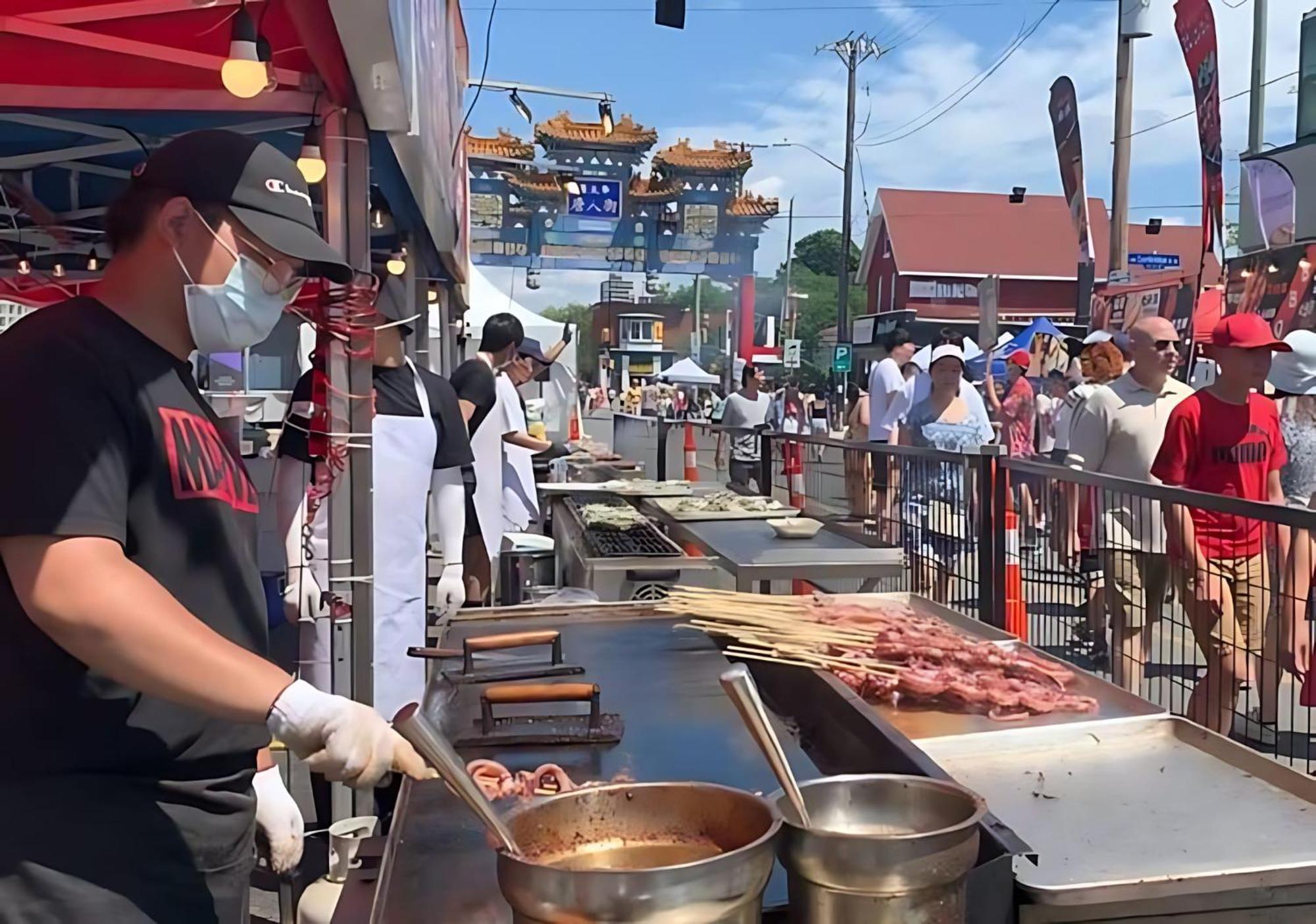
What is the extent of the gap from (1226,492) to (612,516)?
3651mm

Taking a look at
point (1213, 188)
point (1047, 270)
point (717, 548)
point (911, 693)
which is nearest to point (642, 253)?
point (1213, 188)

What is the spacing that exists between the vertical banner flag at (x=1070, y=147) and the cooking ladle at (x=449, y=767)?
19.6m

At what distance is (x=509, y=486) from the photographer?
26.5 ft

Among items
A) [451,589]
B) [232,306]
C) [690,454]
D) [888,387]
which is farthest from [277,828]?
[690,454]

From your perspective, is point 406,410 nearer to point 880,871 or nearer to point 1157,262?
point 880,871

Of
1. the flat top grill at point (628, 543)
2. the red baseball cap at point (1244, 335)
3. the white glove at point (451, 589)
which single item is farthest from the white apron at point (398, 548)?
the red baseball cap at point (1244, 335)

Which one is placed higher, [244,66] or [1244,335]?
[244,66]

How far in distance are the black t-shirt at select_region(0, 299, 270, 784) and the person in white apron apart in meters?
2.24

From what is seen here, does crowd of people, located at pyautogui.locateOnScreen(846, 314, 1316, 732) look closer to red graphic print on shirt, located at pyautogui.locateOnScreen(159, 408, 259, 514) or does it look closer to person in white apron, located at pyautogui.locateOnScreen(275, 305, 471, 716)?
person in white apron, located at pyautogui.locateOnScreen(275, 305, 471, 716)

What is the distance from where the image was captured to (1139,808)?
83.4 inches

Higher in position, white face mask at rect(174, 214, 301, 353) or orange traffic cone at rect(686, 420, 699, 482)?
white face mask at rect(174, 214, 301, 353)

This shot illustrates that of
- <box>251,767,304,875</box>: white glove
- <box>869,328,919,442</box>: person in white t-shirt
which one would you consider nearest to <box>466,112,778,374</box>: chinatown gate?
<box>869,328,919,442</box>: person in white t-shirt

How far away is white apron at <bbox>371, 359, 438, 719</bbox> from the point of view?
4.56 meters

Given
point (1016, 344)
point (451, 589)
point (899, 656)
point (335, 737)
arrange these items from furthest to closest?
1. point (1016, 344)
2. point (451, 589)
3. point (899, 656)
4. point (335, 737)
